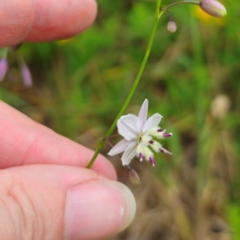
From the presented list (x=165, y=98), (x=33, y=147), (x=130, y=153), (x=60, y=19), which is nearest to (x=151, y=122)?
(x=130, y=153)

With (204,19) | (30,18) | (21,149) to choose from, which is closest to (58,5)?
(30,18)

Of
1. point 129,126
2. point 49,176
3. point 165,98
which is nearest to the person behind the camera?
point 129,126

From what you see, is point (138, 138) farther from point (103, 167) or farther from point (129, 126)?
point (103, 167)

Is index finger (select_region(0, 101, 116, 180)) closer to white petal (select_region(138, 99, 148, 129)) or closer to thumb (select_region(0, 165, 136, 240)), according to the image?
thumb (select_region(0, 165, 136, 240))

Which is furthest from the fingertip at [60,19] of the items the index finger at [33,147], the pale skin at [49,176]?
the index finger at [33,147]

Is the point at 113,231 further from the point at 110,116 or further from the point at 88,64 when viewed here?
the point at 88,64

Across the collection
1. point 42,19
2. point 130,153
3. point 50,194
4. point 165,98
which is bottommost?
point 165,98

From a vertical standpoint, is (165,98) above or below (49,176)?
below
